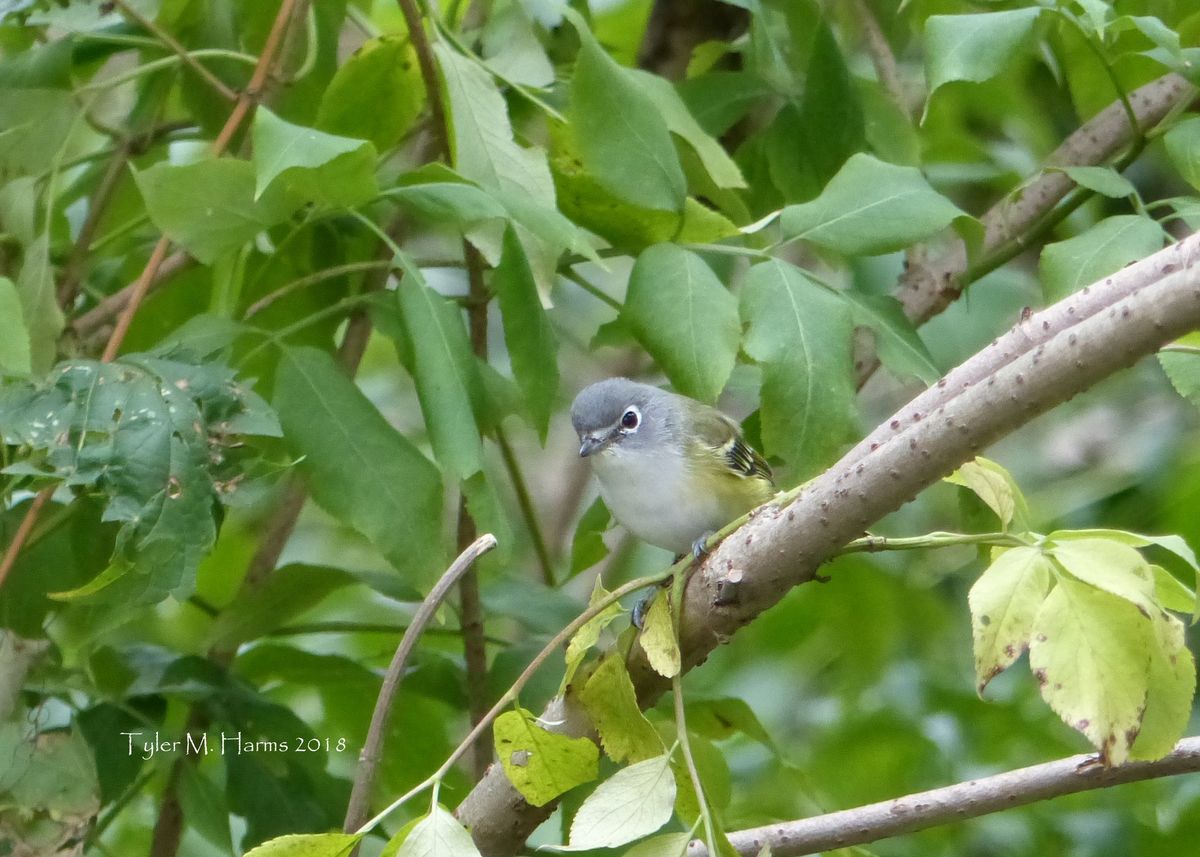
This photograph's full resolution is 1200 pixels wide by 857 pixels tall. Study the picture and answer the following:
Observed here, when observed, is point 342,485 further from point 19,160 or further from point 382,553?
point 19,160

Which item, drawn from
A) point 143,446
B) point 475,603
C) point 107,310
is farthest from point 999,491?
point 107,310

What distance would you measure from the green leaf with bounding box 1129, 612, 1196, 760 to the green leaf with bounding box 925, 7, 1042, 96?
3.03 feet

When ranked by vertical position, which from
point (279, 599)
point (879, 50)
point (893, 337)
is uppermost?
point (879, 50)

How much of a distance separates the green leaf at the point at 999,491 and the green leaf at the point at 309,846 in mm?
785

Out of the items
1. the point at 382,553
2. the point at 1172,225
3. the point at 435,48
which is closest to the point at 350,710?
the point at 382,553

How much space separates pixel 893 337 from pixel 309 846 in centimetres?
123

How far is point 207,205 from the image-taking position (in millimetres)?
1950

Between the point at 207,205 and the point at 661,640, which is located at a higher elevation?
the point at 207,205

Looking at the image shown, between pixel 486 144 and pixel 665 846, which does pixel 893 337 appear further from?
pixel 665 846

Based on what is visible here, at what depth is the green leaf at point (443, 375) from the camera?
1.91 metres

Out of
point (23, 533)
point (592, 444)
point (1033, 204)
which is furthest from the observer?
point (592, 444)

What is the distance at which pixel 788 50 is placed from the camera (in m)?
2.98

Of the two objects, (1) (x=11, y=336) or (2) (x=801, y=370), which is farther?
(2) (x=801, y=370)

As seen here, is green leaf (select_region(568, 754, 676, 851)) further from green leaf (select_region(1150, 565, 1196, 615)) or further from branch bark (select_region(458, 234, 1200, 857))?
green leaf (select_region(1150, 565, 1196, 615))
